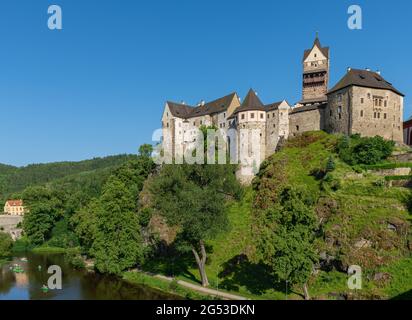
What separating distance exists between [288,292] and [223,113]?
45.5 meters

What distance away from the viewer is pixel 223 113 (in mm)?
77562

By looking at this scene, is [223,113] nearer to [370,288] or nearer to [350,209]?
[350,209]

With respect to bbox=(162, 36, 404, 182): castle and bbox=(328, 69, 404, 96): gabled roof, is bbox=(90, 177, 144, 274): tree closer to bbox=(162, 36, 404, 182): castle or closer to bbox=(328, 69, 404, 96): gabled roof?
bbox=(162, 36, 404, 182): castle

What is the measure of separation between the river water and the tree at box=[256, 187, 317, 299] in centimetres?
1274

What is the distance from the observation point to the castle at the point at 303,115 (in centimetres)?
6156

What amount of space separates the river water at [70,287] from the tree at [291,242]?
41.8ft

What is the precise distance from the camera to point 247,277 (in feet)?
140

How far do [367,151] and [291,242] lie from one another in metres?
24.9

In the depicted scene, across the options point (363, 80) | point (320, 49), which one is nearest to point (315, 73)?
point (320, 49)

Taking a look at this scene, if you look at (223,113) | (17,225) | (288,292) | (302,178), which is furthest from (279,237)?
(17,225)

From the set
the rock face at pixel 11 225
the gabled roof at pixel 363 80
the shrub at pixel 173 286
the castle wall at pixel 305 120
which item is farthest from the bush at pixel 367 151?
A: the rock face at pixel 11 225

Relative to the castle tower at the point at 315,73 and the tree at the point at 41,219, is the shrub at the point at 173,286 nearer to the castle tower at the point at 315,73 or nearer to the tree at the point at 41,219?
the castle tower at the point at 315,73

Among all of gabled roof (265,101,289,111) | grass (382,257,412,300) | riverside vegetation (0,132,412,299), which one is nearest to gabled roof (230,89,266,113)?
gabled roof (265,101,289,111)

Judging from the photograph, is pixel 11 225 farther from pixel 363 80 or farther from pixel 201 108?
pixel 363 80
